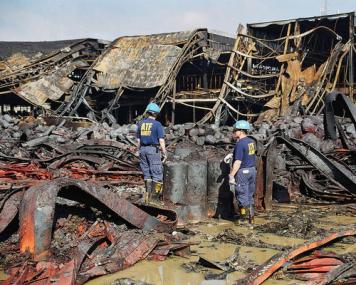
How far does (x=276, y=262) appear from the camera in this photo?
5.55 metres

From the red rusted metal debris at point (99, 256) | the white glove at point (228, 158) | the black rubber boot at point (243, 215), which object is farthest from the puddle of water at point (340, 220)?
the red rusted metal debris at point (99, 256)

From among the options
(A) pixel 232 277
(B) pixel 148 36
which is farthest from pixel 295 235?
(B) pixel 148 36

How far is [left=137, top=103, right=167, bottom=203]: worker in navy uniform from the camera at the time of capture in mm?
8773

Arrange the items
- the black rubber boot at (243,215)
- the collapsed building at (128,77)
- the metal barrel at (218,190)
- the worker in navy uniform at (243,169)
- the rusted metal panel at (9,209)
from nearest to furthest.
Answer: the rusted metal panel at (9,209), the worker in navy uniform at (243,169), the black rubber boot at (243,215), the metal barrel at (218,190), the collapsed building at (128,77)

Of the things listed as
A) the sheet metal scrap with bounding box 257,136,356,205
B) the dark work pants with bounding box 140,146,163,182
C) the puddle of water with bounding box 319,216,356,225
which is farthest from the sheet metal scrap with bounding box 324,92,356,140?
the dark work pants with bounding box 140,146,163,182

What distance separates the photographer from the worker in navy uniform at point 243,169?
793 cm

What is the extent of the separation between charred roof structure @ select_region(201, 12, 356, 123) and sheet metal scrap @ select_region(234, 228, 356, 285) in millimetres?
14176

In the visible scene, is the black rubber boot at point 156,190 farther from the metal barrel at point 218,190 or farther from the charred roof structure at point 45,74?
the charred roof structure at point 45,74

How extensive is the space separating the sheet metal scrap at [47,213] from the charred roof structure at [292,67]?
14276mm

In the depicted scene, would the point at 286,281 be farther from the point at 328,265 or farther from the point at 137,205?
the point at 137,205

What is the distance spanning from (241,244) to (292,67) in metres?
15.7

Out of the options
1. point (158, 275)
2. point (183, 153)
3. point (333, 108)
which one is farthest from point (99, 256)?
point (333, 108)

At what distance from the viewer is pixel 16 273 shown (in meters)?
5.37

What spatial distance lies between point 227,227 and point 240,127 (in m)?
1.62
